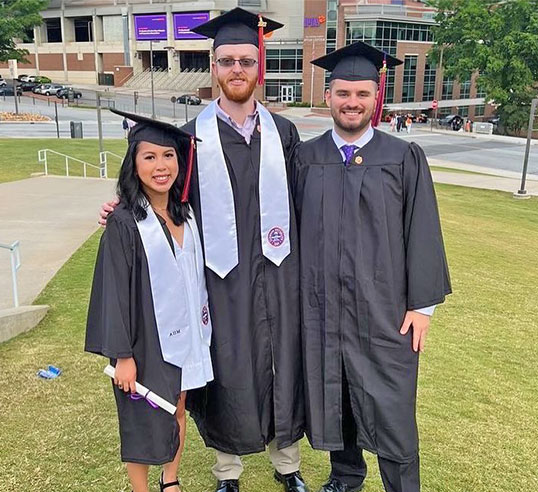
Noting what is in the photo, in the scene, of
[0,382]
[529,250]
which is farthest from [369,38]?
[0,382]

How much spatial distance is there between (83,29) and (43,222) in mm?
62079

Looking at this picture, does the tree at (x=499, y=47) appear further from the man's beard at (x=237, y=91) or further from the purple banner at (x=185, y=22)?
the man's beard at (x=237, y=91)

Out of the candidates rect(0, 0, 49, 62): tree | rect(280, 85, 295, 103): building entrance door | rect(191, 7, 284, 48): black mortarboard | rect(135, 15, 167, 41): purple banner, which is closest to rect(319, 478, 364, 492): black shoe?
rect(191, 7, 284, 48): black mortarboard

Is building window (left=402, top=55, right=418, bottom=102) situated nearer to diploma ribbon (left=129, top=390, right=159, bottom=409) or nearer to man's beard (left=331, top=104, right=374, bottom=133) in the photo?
man's beard (left=331, top=104, right=374, bottom=133)

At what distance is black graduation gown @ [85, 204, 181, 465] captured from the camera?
2471mm

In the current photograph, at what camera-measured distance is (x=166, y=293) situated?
255cm

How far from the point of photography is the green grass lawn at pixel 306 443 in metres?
3.20

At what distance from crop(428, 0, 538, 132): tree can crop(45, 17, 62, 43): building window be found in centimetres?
4187

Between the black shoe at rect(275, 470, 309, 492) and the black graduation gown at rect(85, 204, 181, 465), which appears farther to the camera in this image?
the black shoe at rect(275, 470, 309, 492)

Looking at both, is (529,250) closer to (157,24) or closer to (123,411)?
(123,411)

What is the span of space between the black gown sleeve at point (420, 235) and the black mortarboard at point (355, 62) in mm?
419

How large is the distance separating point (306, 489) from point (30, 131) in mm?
29527

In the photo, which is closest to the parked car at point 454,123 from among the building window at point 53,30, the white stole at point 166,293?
the white stole at point 166,293

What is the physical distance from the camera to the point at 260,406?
9.54ft
